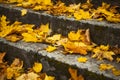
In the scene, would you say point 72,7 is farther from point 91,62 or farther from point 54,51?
point 91,62

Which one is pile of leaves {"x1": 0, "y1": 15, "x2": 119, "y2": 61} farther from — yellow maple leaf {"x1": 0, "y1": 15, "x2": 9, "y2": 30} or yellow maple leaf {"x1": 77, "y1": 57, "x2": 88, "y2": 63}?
yellow maple leaf {"x1": 77, "y1": 57, "x2": 88, "y2": 63}

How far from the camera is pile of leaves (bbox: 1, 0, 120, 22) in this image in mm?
3346

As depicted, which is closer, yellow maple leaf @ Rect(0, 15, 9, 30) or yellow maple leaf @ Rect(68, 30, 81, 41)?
yellow maple leaf @ Rect(68, 30, 81, 41)

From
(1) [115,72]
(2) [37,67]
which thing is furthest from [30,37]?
(1) [115,72]

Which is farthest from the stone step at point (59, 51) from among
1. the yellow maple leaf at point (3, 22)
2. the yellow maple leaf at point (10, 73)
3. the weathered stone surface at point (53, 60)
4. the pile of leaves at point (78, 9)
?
the yellow maple leaf at point (3, 22)

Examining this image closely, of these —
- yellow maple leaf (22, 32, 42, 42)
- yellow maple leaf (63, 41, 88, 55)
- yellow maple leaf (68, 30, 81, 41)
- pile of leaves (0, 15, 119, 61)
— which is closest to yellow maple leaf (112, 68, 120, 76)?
pile of leaves (0, 15, 119, 61)

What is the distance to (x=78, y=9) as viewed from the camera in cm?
363

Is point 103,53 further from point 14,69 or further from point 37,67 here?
point 14,69

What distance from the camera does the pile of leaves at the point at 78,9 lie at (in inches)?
132

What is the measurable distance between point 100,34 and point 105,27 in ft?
0.41

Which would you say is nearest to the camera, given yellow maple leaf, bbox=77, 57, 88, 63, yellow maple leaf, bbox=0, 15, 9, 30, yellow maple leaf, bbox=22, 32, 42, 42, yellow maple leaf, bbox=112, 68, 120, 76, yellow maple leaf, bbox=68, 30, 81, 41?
yellow maple leaf, bbox=112, 68, 120, 76

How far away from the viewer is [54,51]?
3.11m

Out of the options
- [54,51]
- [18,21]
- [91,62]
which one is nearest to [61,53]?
[54,51]

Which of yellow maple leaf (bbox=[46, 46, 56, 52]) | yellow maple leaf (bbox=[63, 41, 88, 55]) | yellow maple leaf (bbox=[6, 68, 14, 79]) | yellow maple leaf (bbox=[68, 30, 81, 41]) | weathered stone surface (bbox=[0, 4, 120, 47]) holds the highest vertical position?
weathered stone surface (bbox=[0, 4, 120, 47])
